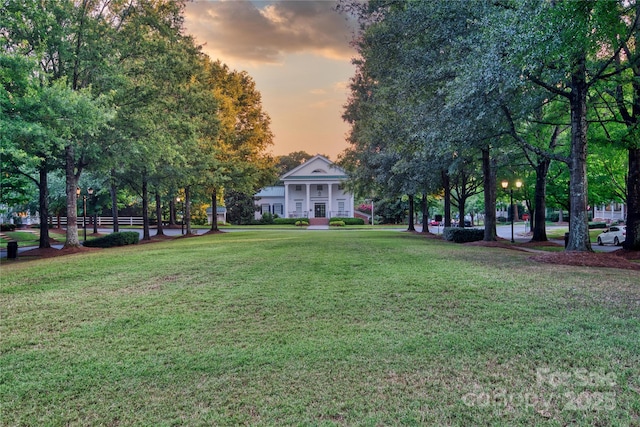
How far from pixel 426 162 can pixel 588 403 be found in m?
17.4

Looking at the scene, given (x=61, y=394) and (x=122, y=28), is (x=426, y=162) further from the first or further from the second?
(x=61, y=394)

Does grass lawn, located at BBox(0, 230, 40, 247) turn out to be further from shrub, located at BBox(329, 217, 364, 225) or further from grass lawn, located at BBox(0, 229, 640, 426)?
shrub, located at BBox(329, 217, 364, 225)

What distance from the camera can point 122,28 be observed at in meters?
17.2

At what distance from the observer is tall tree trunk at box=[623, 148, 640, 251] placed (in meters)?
13.6

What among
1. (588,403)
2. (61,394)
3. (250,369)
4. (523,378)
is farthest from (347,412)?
(61,394)

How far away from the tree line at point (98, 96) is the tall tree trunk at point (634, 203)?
1827 centimetres

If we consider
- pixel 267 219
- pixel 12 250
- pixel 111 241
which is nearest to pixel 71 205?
pixel 12 250

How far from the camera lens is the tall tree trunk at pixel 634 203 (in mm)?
13562

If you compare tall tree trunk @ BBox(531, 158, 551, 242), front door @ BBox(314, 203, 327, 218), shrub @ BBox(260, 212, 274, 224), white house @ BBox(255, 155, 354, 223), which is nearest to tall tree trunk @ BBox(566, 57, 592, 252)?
tall tree trunk @ BBox(531, 158, 551, 242)

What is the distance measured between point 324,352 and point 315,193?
1907 inches

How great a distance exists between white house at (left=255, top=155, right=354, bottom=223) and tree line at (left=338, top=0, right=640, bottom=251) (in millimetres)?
27990

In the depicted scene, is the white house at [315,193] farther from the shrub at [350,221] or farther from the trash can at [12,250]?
the trash can at [12,250]

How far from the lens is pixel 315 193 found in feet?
171

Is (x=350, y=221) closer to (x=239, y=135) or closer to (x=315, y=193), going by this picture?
(x=315, y=193)
